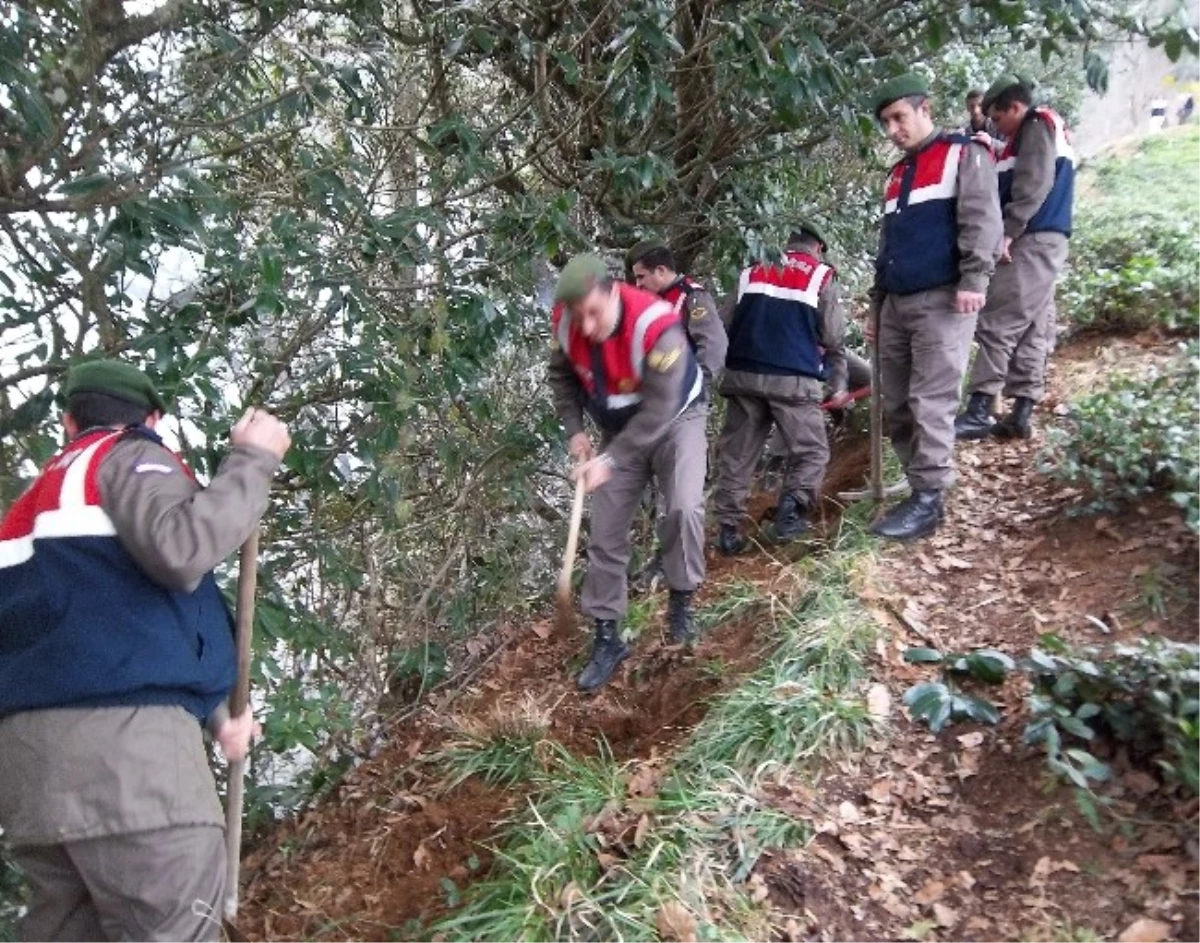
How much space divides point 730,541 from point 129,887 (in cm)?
415

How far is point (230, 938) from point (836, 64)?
14.6 feet

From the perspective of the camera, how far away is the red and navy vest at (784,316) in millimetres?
5645

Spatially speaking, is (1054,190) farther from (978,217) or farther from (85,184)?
(85,184)

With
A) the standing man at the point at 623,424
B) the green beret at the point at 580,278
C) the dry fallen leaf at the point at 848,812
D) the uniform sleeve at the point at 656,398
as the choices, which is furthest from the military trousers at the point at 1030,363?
the dry fallen leaf at the point at 848,812

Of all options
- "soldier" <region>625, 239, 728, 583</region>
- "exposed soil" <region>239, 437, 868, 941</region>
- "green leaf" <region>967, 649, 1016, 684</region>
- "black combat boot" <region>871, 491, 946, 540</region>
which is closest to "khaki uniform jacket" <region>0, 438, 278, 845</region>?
"exposed soil" <region>239, 437, 868, 941</region>

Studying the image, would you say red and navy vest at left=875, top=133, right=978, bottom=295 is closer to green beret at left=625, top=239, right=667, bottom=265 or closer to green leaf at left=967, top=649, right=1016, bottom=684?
Result: green beret at left=625, top=239, right=667, bottom=265

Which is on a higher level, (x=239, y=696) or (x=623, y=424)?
(x=623, y=424)

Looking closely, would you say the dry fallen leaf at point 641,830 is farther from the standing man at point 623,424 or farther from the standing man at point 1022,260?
the standing man at point 1022,260

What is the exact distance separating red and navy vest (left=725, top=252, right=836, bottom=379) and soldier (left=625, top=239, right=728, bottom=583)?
54 cm

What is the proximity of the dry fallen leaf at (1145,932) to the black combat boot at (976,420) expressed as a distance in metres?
3.61

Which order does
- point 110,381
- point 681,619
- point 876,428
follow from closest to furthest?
point 110,381, point 681,619, point 876,428

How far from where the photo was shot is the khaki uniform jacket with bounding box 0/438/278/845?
8.20ft

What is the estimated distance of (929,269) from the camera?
4.78m

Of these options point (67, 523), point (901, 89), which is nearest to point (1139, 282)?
point (901, 89)
